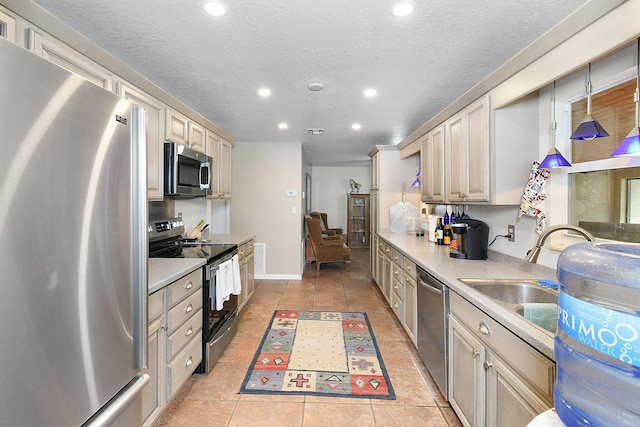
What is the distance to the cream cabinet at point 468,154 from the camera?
6.88ft

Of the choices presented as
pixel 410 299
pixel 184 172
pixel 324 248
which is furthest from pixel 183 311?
pixel 324 248

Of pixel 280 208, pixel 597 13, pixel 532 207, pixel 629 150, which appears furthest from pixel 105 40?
pixel 280 208

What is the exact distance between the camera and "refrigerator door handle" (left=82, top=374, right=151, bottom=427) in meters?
0.88

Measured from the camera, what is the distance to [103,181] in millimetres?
907

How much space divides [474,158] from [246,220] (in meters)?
3.69

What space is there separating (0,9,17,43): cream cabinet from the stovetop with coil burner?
1540mm

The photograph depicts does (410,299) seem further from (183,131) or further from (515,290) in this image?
(183,131)

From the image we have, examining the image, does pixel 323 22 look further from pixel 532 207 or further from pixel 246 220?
pixel 246 220

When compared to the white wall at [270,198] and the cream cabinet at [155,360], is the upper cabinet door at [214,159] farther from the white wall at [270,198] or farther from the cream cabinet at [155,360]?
the cream cabinet at [155,360]

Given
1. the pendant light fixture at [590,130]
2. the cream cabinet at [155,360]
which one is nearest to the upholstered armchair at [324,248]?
the cream cabinet at [155,360]

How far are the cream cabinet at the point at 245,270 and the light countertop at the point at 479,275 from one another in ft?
5.65

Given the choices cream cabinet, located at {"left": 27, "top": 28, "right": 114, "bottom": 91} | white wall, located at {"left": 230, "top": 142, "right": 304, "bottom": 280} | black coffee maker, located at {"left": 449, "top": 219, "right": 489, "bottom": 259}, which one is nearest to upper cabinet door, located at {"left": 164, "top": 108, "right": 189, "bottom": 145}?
cream cabinet, located at {"left": 27, "top": 28, "right": 114, "bottom": 91}

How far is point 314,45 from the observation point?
6.01 feet

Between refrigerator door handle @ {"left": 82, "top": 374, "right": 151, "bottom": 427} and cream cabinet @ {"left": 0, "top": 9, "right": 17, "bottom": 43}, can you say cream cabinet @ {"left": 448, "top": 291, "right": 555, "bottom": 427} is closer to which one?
refrigerator door handle @ {"left": 82, "top": 374, "right": 151, "bottom": 427}
